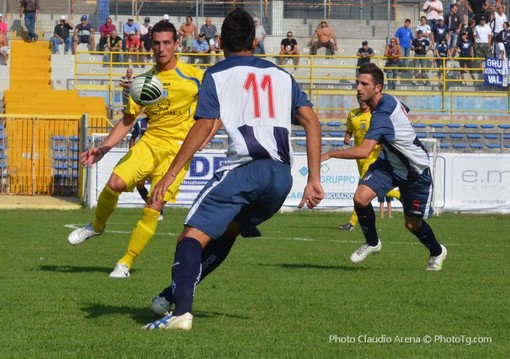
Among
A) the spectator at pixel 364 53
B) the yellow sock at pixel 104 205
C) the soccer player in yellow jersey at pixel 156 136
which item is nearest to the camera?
the soccer player in yellow jersey at pixel 156 136

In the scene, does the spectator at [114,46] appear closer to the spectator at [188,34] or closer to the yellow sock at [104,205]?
the spectator at [188,34]

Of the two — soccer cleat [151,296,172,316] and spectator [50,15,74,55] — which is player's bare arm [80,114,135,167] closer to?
soccer cleat [151,296,172,316]

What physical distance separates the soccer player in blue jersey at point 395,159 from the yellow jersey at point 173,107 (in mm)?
1597

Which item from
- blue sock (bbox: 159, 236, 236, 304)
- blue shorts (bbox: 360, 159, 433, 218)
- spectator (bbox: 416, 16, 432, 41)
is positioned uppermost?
spectator (bbox: 416, 16, 432, 41)

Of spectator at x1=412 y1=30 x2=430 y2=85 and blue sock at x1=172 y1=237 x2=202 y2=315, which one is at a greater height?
spectator at x1=412 y1=30 x2=430 y2=85

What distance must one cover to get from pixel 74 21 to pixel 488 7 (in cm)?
1350

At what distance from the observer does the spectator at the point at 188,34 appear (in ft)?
109

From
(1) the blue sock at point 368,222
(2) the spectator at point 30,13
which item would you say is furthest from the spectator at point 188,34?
(1) the blue sock at point 368,222

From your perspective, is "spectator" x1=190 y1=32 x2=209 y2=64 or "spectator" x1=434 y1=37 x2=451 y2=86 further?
"spectator" x1=434 y1=37 x2=451 y2=86

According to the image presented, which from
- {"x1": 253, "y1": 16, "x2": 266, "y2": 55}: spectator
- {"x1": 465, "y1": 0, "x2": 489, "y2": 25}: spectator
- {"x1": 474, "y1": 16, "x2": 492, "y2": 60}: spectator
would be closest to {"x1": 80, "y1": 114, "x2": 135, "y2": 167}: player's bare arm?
{"x1": 253, "y1": 16, "x2": 266, "y2": 55}: spectator

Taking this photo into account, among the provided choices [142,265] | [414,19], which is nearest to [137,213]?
[142,265]

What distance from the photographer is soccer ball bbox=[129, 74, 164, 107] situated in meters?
10.2

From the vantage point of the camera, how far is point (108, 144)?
32.9ft

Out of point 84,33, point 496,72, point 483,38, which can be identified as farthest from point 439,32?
point 84,33
